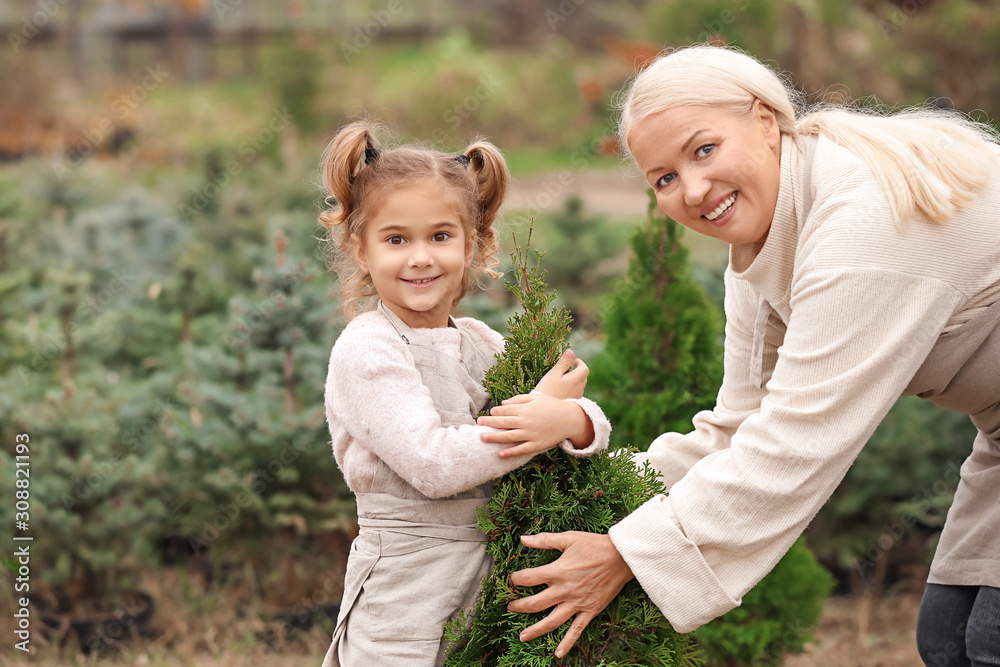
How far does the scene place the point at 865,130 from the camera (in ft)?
7.40

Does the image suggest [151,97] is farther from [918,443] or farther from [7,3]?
[918,443]

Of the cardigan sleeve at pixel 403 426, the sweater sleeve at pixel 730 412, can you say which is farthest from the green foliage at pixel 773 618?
the cardigan sleeve at pixel 403 426

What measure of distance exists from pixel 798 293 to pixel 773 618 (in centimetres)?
174

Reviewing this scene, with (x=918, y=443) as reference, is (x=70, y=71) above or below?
above

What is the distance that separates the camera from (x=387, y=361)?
2.10 meters

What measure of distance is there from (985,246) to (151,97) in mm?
17461

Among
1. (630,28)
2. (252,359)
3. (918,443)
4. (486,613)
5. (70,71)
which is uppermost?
(70,71)

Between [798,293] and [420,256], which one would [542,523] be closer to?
[420,256]

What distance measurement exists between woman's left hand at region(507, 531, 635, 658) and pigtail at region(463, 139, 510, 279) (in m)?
0.73

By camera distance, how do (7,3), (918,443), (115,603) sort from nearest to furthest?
(115,603) < (918,443) < (7,3)

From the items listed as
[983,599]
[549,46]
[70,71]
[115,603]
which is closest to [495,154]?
[983,599]

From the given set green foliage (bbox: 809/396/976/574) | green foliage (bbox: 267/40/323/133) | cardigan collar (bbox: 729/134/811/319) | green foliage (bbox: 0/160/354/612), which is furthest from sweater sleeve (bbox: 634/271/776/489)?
green foliage (bbox: 267/40/323/133)

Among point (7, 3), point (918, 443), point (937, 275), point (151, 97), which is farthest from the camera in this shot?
point (7, 3)

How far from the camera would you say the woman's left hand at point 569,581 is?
200 cm
